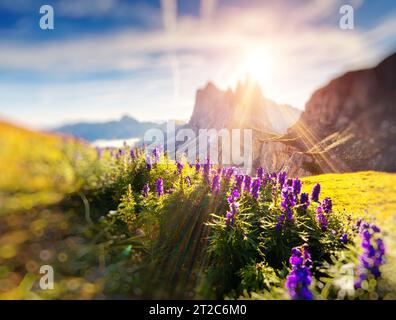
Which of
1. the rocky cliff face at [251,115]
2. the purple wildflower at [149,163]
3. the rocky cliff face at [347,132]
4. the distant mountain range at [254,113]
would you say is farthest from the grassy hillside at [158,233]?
the distant mountain range at [254,113]

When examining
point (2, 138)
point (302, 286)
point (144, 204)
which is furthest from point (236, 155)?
point (2, 138)

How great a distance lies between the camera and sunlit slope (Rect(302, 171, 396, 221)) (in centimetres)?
569

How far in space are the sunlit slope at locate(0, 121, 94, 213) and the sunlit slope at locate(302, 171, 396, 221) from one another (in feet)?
21.7

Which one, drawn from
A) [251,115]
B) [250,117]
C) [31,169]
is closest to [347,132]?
[31,169]

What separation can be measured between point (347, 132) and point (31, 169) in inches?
388

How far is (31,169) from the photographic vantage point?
233 inches

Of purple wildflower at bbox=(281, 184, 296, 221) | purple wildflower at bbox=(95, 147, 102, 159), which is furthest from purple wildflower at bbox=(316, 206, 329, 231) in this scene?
purple wildflower at bbox=(95, 147, 102, 159)

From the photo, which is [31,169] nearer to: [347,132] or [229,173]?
[229,173]

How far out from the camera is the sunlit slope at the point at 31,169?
5629 millimetres

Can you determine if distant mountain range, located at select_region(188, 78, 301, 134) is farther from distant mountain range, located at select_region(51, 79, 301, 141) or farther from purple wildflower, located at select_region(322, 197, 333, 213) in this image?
purple wildflower, located at select_region(322, 197, 333, 213)

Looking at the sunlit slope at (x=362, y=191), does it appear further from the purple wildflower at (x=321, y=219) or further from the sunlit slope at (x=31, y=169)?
the sunlit slope at (x=31, y=169)

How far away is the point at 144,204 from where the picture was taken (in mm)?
6438

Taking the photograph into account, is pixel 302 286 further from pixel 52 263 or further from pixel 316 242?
pixel 52 263
